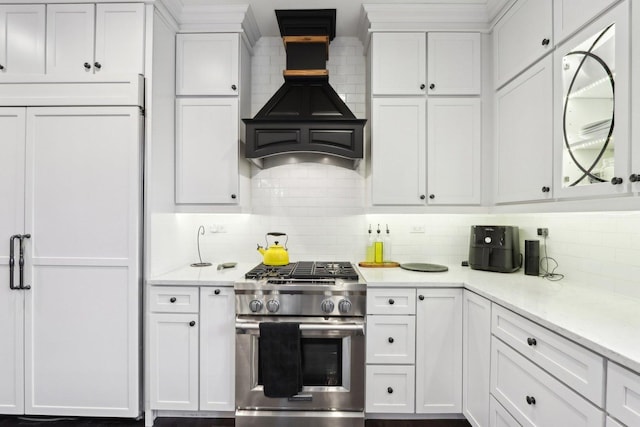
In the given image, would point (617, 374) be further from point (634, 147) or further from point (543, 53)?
point (543, 53)

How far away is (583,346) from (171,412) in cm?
244

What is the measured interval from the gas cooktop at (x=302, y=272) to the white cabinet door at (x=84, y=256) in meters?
0.84

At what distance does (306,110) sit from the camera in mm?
2438

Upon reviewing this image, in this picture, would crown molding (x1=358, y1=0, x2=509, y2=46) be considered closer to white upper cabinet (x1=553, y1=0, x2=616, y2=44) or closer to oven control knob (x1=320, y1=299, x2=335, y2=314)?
white upper cabinet (x1=553, y1=0, x2=616, y2=44)

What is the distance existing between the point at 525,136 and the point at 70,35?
3116 mm

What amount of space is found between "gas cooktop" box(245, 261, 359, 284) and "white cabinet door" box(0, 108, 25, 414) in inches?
60.9

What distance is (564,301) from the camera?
155 cm

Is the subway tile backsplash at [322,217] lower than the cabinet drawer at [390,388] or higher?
higher

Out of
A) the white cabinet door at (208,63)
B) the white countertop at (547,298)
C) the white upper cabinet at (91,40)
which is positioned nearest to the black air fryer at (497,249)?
the white countertop at (547,298)

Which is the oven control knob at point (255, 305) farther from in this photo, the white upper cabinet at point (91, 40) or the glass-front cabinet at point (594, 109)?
the glass-front cabinet at point (594, 109)

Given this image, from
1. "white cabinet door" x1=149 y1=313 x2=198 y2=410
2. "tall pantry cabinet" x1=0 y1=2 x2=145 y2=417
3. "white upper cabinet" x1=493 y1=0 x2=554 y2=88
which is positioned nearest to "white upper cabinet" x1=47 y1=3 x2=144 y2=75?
"tall pantry cabinet" x1=0 y1=2 x2=145 y2=417

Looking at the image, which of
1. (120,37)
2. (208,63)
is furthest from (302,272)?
(120,37)

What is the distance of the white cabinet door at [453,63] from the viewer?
2412mm

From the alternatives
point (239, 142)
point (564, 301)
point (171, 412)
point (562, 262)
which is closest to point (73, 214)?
point (239, 142)
